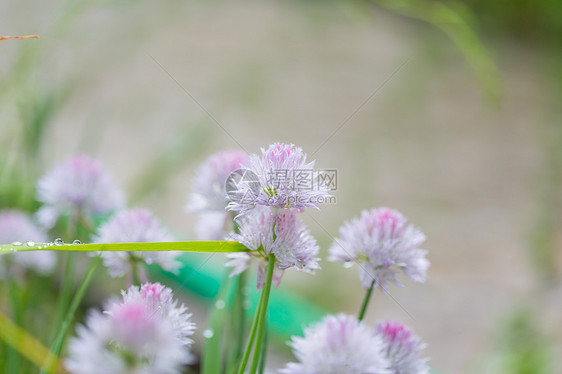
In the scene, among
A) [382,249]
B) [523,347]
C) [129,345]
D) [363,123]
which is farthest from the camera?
[363,123]

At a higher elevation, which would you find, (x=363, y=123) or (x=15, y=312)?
(x=363, y=123)

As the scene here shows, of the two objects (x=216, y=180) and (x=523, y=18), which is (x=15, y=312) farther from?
(x=523, y=18)

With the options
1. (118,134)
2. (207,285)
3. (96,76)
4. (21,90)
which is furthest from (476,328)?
(96,76)

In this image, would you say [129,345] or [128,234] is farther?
[128,234]

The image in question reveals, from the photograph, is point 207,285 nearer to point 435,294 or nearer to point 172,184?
point 435,294

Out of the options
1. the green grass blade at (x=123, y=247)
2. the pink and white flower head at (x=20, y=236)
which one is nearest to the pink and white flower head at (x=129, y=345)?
the green grass blade at (x=123, y=247)

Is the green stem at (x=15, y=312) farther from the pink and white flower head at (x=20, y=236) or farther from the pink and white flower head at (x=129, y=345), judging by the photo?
the pink and white flower head at (x=129, y=345)

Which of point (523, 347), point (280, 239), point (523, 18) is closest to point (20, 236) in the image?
point (280, 239)
